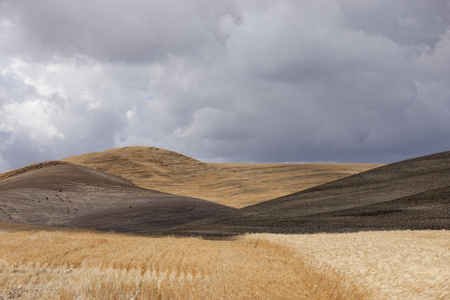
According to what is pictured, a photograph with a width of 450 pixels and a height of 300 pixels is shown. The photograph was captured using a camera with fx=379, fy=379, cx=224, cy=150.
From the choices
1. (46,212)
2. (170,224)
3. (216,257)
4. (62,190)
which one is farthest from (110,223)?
(216,257)

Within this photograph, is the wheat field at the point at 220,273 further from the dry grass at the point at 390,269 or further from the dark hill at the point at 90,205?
the dark hill at the point at 90,205

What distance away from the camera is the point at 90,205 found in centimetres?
2650

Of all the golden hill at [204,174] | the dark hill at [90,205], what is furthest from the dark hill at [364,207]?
the golden hill at [204,174]

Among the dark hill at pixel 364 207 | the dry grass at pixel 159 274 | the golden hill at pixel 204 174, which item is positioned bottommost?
the dry grass at pixel 159 274

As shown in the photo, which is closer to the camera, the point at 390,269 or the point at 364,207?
the point at 390,269

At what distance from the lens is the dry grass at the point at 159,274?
314cm

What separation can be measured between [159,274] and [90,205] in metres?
24.5

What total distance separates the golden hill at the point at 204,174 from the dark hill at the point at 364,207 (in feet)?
56.5

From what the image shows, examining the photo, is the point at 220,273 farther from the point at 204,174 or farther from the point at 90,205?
the point at 204,174

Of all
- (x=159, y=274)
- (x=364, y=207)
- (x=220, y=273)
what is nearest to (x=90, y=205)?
(x=364, y=207)

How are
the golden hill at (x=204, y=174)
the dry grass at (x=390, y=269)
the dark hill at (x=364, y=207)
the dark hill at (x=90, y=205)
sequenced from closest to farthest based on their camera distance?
the dry grass at (x=390, y=269) → the dark hill at (x=364, y=207) → the dark hill at (x=90, y=205) → the golden hill at (x=204, y=174)

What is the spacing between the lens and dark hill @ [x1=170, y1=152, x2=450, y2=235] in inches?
543

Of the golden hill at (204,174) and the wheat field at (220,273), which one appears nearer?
the wheat field at (220,273)

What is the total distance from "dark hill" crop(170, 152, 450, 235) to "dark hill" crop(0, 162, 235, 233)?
3.58 meters
